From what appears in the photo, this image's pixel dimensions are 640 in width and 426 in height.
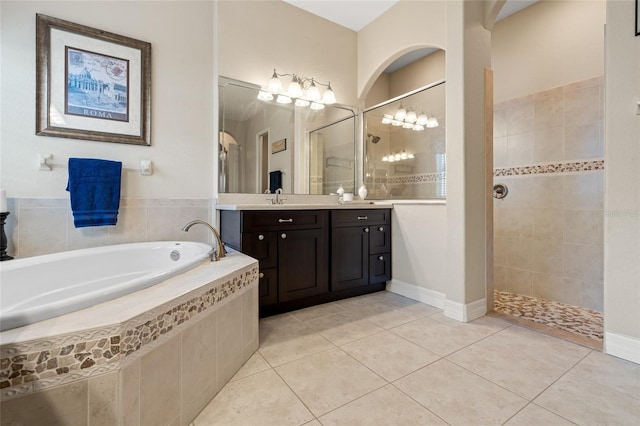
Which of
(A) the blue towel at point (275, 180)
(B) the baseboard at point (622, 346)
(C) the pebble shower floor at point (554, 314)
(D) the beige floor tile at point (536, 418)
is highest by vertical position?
(A) the blue towel at point (275, 180)

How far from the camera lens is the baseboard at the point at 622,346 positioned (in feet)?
4.95

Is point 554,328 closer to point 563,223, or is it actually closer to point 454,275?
point 454,275

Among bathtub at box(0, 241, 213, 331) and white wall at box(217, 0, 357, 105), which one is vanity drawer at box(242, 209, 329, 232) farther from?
white wall at box(217, 0, 357, 105)

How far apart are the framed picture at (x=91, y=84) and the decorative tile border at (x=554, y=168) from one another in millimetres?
3364

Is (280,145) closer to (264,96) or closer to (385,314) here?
(264,96)

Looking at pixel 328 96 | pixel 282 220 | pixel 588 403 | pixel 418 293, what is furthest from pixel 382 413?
pixel 328 96

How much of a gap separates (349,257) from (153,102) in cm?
203

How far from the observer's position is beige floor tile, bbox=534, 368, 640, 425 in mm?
1122

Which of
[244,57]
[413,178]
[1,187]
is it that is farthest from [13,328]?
[413,178]

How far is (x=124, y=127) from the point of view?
2.12 metres

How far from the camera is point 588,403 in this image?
1.21 m

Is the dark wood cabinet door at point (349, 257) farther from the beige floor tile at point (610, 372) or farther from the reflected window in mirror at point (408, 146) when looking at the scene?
the beige floor tile at point (610, 372)

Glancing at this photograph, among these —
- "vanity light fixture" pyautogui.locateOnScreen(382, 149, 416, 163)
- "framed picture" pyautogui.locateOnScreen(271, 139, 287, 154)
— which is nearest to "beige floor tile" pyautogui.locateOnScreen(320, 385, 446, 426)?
"framed picture" pyautogui.locateOnScreen(271, 139, 287, 154)

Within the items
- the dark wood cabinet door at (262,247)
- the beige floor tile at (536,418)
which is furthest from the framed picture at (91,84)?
the beige floor tile at (536,418)
